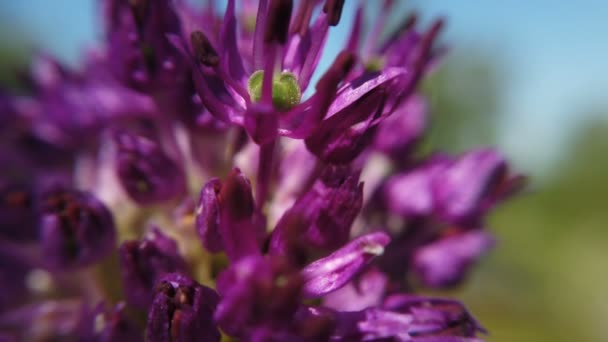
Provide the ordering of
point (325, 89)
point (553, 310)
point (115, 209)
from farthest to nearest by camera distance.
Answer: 1. point (553, 310)
2. point (115, 209)
3. point (325, 89)

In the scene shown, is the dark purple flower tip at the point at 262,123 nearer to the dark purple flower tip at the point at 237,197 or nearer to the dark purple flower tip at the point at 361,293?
the dark purple flower tip at the point at 237,197

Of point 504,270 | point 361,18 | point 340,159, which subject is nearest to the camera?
point 340,159

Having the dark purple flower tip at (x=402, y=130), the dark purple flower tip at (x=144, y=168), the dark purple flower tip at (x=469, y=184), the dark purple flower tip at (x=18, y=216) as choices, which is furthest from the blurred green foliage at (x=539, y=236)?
the dark purple flower tip at (x=18, y=216)

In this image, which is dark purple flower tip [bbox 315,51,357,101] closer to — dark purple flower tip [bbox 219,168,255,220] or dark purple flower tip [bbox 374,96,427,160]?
dark purple flower tip [bbox 219,168,255,220]

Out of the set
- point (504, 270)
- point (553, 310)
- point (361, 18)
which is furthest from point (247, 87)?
point (504, 270)

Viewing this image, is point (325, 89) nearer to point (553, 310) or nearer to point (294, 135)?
point (294, 135)

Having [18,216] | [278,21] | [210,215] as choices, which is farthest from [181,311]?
[18,216]

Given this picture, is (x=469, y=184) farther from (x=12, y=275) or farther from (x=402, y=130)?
(x=12, y=275)
